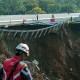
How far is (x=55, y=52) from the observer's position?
978 inches

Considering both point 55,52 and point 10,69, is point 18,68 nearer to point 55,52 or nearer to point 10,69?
point 10,69

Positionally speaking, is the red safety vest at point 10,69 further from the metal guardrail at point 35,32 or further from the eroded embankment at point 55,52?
the metal guardrail at point 35,32

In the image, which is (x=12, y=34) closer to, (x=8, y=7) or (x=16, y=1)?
(x=8, y=7)

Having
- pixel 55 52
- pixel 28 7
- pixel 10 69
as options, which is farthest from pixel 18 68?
pixel 28 7

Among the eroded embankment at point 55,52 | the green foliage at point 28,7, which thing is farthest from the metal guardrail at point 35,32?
the green foliage at point 28,7

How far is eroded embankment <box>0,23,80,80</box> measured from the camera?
21.3m

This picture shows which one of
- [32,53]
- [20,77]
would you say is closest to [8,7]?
[32,53]

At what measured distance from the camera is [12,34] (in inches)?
833

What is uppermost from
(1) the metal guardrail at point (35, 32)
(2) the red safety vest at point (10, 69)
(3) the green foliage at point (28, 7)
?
(2) the red safety vest at point (10, 69)

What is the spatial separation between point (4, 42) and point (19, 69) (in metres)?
15.3

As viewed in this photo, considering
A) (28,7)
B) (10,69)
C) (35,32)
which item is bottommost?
(28,7)

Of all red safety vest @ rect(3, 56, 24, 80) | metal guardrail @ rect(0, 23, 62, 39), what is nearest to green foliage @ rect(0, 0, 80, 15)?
metal guardrail @ rect(0, 23, 62, 39)

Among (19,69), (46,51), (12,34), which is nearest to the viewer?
(19,69)

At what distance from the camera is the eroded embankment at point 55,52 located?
2130 centimetres
